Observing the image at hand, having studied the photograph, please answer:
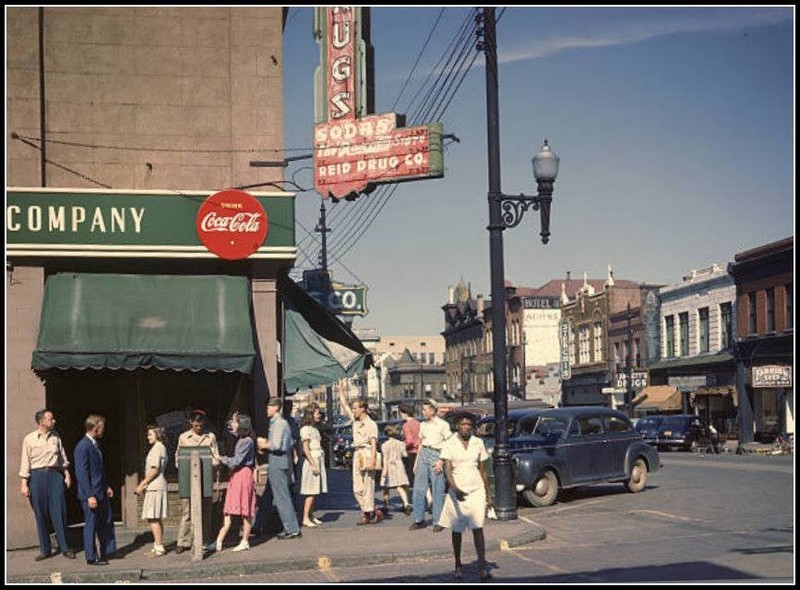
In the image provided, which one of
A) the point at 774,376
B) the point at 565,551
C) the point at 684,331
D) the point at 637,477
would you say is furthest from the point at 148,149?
the point at 684,331

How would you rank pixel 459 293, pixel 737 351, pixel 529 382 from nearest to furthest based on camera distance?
pixel 737 351, pixel 529 382, pixel 459 293

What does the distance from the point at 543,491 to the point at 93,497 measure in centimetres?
981

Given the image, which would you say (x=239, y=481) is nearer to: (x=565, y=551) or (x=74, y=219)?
(x=565, y=551)

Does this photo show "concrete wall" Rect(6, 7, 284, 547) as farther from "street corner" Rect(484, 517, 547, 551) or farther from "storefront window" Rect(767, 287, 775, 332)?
"storefront window" Rect(767, 287, 775, 332)

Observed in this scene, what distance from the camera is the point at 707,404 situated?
186 ft

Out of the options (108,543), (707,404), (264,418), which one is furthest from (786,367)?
(108,543)

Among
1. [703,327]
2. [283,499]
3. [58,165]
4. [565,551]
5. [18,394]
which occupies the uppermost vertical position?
[58,165]

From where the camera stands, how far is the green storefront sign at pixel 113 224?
15.1 m

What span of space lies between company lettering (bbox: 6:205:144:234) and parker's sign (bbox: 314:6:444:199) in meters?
2.96

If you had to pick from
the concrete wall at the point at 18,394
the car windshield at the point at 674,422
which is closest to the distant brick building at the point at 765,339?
the car windshield at the point at 674,422

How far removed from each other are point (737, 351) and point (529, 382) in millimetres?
31469

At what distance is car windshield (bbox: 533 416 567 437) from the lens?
21391mm

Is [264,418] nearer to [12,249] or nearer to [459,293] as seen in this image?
[12,249]

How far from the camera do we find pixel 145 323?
15.1 meters
